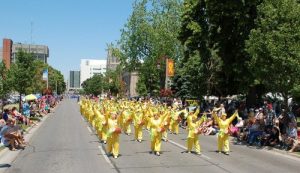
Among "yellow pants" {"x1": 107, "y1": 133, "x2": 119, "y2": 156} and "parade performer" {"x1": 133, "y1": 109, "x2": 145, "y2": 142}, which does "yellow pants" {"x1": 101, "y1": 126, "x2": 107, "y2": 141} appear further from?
"yellow pants" {"x1": 107, "y1": 133, "x2": 119, "y2": 156}

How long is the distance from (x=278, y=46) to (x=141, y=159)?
8154mm

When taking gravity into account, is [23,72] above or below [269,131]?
above

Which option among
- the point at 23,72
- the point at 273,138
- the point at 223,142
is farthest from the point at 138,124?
the point at 23,72

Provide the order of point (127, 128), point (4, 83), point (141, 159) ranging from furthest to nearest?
1. point (4, 83)
2. point (127, 128)
3. point (141, 159)

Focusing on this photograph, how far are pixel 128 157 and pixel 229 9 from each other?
15.1 meters

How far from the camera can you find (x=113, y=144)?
708 inches

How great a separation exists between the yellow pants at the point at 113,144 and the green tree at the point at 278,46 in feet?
25.6

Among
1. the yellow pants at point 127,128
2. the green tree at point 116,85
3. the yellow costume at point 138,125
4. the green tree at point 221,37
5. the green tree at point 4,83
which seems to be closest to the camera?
the yellow costume at point 138,125

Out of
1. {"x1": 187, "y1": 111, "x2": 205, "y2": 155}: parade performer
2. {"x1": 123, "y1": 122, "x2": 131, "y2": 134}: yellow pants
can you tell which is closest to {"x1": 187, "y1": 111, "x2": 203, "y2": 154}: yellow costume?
{"x1": 187, "y1": 111, "x2": 205, "y2": 155}: parade performer

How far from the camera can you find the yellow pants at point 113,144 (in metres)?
17.8

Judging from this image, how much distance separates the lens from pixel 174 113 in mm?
28859

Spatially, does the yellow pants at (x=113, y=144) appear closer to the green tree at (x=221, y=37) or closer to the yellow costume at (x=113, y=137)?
the yellow costume at (x=113, y=137)

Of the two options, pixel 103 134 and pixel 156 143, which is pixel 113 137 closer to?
pixel 156 143

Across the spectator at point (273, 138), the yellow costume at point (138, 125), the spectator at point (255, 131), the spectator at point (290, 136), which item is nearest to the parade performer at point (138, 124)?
the yellow costume at point (138, 125)
